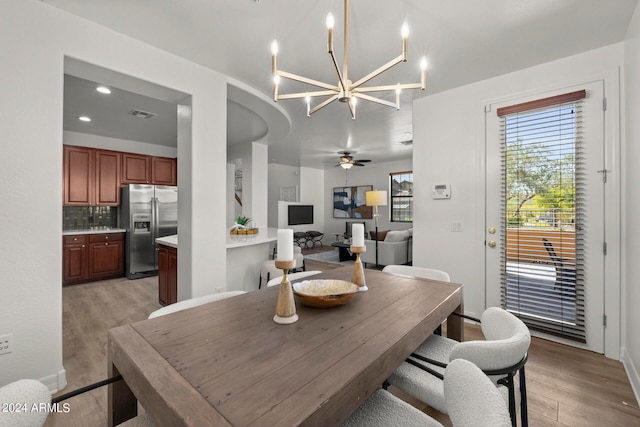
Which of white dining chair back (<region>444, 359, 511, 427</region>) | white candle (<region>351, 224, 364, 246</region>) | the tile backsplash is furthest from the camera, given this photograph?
the tile backsplash

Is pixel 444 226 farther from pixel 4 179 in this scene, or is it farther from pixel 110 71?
pixel 4 179

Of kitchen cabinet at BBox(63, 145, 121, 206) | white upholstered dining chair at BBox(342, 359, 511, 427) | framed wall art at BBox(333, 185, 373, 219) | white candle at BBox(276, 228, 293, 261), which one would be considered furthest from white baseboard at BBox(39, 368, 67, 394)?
framed wall art at BBox(333, 185, 373, 219)

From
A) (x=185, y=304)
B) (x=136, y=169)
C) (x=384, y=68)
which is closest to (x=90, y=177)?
(x=136, y=169)

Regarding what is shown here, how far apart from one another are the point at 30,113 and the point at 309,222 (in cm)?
759

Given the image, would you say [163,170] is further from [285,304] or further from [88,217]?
[285,304]

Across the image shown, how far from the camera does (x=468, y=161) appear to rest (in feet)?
10.1

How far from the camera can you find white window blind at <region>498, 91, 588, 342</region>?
8.24ft

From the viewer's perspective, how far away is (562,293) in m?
2.57

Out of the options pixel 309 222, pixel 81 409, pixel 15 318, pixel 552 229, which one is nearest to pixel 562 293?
pixel 552 229

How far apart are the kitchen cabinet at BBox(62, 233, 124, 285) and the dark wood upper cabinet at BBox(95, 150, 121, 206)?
601mm

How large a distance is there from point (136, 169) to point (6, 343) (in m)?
4.13

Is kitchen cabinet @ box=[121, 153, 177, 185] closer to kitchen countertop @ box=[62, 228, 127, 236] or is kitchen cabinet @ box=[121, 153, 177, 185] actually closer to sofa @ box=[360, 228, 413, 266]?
kitchen countertop @ box=[62, 228, 127, 236]

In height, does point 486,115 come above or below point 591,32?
below

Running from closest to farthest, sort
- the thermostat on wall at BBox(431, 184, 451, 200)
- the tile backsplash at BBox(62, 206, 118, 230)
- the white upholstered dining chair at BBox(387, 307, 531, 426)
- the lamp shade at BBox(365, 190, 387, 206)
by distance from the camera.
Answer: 1. the white upholstered dining chair at BBox(387, 307, 531, 426)
2. the thermostat on wall at BBox(431, 184, 451, 200)
3. the tile backsplash at BBox(62, 206, 118, 230)
4. the lamp shade at BBox(365, 190, 387, 206)
